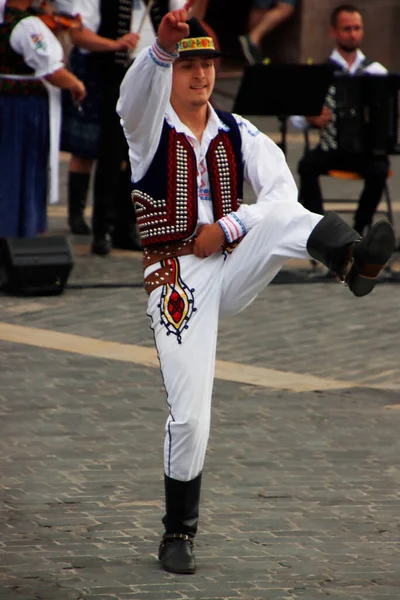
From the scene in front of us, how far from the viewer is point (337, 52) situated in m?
12.3

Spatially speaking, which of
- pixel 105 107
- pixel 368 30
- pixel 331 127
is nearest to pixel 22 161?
pixel 105 107

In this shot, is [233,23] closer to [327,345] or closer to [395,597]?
[327,345]

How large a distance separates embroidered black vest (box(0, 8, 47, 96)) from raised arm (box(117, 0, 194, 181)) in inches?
216

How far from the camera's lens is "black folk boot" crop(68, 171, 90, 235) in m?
12.9

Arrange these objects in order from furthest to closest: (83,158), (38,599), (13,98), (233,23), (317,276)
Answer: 1. (233,23)
2. (83,158)
3. (317,276)
4. (13,98)
5. (38,599)

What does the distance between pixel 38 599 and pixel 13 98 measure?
6.49m

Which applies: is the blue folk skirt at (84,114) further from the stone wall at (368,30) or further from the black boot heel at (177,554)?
the stone wall at (368,30)

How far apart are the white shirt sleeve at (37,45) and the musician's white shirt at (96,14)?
1009 millimetres

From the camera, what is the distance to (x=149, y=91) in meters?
5.08

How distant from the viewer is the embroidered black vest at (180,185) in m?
5.25

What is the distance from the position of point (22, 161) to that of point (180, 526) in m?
6.14

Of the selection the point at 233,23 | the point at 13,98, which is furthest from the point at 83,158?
the point at 233,23

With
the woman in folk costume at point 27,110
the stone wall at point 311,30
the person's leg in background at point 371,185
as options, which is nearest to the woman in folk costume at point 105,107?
the woman in folk costume at point 27,110

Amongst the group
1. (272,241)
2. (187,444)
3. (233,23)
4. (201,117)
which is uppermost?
(201,117)
